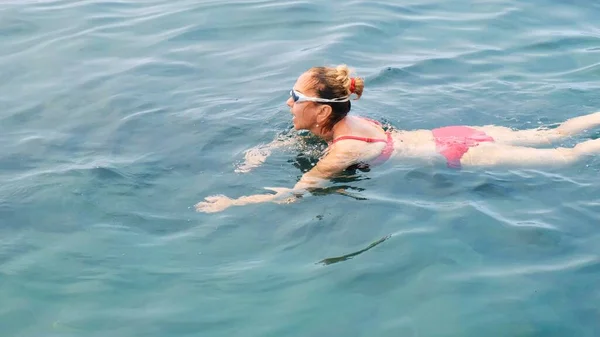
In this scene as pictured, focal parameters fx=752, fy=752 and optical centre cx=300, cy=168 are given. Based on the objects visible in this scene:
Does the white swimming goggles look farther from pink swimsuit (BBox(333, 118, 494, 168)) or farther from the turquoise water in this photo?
the turquoise water

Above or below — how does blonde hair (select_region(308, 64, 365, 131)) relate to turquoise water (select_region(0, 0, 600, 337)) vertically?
above

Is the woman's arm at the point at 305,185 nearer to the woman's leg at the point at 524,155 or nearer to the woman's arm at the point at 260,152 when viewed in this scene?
the woman's arm at the point at 260,152

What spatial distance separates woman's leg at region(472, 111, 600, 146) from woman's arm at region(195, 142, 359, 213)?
4.53 feet

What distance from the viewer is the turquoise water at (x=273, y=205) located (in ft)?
15.8

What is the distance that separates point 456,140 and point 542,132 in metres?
0.95

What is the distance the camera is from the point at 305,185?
618 centimetres

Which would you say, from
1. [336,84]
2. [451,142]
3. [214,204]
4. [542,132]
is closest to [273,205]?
[214,204]

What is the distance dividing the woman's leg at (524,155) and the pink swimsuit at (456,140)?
57 mm

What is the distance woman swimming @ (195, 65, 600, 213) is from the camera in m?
6.38

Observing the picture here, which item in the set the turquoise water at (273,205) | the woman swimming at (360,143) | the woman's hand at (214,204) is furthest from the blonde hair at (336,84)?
the woman's hand at (214,204)

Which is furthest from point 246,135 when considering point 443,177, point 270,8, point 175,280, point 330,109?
point 270,8

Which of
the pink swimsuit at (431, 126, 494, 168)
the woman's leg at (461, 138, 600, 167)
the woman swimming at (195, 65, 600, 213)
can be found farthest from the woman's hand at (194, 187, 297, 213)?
the woman's leg at (461, 138, 600, 167)

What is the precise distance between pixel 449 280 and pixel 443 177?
151 centimetres

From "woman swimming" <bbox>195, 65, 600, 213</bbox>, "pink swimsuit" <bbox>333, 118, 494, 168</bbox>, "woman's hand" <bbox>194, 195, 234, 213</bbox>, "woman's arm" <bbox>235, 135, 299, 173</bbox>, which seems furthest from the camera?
"woman's arm" <bbox>235, 135, 299, 173</bbox>
